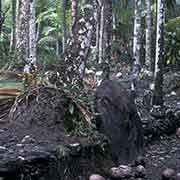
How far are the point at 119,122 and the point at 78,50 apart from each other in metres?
1.27

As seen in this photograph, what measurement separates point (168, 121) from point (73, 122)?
280 cm

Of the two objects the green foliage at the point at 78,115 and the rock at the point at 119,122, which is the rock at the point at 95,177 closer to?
the green foliage at the point at 78,115

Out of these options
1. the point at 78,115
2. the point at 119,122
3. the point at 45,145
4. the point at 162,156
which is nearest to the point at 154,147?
the point at 162,156

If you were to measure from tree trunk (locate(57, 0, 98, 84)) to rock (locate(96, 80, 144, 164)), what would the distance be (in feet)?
1.50

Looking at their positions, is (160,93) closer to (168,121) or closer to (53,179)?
(168,121)

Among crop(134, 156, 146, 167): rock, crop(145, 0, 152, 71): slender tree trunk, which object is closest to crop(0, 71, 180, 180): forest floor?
crop(134, 156, 146, 167): rock

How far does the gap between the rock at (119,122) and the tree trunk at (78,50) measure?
46cm

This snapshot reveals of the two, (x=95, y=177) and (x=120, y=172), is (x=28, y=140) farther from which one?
(x=120, y=172)

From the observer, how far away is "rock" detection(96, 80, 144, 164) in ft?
21.7

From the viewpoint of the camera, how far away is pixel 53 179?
17.5 feet

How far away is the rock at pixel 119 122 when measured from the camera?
662cm

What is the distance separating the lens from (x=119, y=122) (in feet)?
22.7

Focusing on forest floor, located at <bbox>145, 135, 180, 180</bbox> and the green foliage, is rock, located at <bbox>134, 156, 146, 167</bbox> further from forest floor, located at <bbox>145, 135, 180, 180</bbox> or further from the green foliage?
the green foliage

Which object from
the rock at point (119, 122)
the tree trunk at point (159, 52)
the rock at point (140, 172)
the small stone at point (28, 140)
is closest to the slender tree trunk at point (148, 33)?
the tree trunk at point (159, 52)
